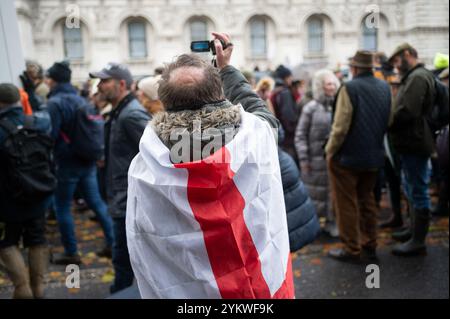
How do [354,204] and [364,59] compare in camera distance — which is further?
[354,204]

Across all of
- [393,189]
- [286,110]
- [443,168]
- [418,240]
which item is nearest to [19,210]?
[418,240]

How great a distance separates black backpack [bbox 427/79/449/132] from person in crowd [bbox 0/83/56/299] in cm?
375

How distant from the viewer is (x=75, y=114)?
4910 mm

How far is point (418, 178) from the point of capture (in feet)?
15.3

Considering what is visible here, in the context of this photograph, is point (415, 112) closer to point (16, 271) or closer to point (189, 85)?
point (189, 85)

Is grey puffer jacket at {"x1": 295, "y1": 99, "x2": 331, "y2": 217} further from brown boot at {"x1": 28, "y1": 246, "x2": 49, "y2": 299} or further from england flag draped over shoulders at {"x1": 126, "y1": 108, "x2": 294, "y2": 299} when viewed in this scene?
england flag draped over shoulders at {"x1": 126, "y1": 108, "x2": 294, "y2": 299}

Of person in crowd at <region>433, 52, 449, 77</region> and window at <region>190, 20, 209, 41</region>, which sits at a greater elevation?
window at <region>190, 20, 209, 41</region>

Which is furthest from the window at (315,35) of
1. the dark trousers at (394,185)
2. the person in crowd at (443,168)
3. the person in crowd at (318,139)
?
the person in crowd at (318,139)

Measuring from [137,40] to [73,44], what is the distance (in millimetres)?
3618

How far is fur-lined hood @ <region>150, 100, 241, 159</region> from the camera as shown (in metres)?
1.75

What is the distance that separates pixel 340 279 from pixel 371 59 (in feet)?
7.02

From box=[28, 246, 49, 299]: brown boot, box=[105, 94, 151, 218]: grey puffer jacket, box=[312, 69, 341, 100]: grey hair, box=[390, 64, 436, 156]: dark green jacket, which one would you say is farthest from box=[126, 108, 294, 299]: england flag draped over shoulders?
box=[312, 69, 341, 100]: grey hair
